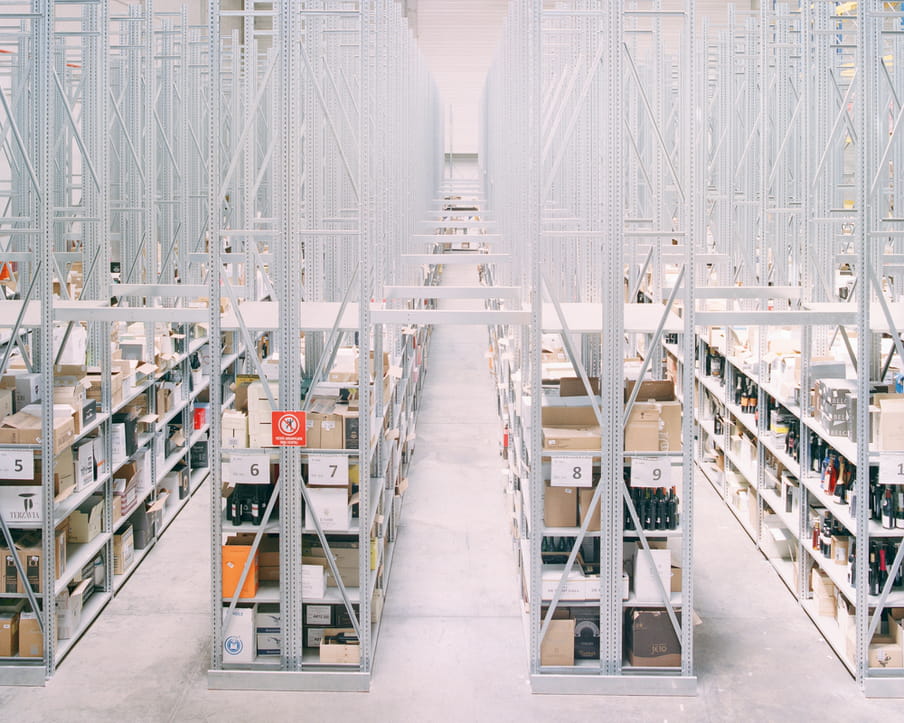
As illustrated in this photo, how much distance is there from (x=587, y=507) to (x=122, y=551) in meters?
4.21

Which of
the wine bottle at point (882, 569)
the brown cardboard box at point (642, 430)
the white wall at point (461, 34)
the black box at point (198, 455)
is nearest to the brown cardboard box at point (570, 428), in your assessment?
the brown cardboard box at point (642, 430)

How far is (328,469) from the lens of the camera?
6.53 meters

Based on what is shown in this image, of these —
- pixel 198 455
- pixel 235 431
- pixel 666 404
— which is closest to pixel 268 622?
pixel 235 431

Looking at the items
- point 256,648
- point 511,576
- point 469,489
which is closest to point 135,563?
point 256,648

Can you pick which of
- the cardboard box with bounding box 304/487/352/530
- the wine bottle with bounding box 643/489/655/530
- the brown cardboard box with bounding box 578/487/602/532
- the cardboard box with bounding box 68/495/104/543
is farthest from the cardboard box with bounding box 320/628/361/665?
the cardboard box with bounding box 68/495/104/543

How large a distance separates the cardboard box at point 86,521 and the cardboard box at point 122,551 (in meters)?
0.59

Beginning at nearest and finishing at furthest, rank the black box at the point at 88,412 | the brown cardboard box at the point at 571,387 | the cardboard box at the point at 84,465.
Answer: the brown cardboard box at the point at 571,387 < the cardboard box at the point at 84,465 < the black box at the point at 88,412

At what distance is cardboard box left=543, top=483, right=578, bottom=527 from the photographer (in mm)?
6570

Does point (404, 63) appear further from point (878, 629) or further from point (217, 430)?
point (878, 629)

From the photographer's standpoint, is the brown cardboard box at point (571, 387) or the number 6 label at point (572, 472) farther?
the brown cardboard box at point (571, 387)

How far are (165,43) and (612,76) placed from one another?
602cm

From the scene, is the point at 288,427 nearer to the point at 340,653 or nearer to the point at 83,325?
the point at 340,653

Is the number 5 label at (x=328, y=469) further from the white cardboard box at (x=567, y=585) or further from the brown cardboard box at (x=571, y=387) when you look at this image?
the brown cardboard box at (x=571, y=387)

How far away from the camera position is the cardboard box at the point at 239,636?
660 centimetres
